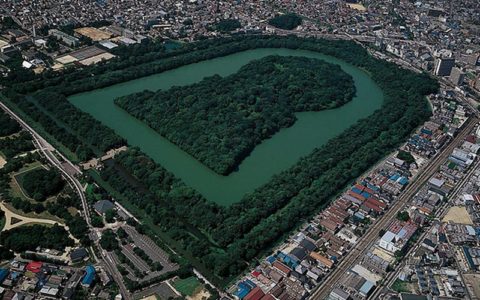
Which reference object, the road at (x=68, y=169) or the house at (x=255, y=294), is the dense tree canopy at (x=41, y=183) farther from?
the house at (x=255, y=294)

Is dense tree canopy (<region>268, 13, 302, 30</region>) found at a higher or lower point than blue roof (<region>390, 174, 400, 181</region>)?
higher

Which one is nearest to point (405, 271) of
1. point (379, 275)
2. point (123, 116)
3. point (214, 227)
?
point (379, 275)

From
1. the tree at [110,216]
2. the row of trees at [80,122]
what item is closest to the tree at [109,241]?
the tree at [110,216]

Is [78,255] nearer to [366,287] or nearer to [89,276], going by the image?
[89,276]

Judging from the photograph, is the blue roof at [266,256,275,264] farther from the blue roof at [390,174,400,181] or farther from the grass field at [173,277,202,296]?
the blue roof at [390,174,400,181]

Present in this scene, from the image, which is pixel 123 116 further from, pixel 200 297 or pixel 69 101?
pixel 200 297

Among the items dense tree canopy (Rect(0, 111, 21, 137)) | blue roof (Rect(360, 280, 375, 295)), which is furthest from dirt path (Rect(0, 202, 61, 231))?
blue roof (Rect(360, 280, 375, 295))
